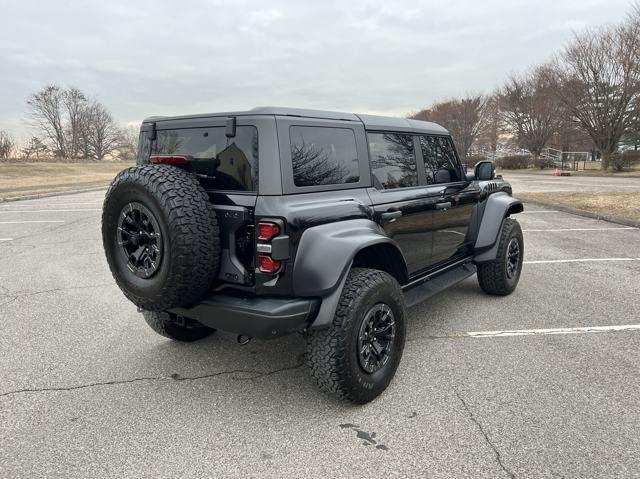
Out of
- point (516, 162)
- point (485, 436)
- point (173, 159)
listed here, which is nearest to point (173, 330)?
point (173, 159)

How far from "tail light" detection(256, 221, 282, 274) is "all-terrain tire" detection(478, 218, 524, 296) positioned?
295 cm

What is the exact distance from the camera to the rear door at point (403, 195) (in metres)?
3.35

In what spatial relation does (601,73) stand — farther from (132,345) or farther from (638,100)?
(132,345)

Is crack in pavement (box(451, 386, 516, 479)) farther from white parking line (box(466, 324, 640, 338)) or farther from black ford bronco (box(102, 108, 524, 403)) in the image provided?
white parking line (box(466, 324, 640, 338))

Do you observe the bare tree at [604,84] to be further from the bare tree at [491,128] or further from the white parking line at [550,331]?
the white parking line at [550,331]

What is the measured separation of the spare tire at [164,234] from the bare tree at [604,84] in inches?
1184

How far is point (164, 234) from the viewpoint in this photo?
8.25ft

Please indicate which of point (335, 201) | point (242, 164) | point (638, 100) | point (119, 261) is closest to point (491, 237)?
point (335, 201)

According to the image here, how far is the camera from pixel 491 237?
15.1 feet

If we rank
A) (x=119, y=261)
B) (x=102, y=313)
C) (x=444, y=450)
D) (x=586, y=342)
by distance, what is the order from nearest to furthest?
(x=444, y=450), (x=119, y=261), (x=586, y=342), (x=102, y=313)

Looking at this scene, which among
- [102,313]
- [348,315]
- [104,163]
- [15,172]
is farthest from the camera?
[104,163]

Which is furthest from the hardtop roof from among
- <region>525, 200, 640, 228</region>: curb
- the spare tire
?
<region>525, 200, 640, 228</region>: curb

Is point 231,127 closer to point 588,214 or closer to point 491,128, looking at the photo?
point 588,214

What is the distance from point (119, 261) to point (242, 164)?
40.4 inches
